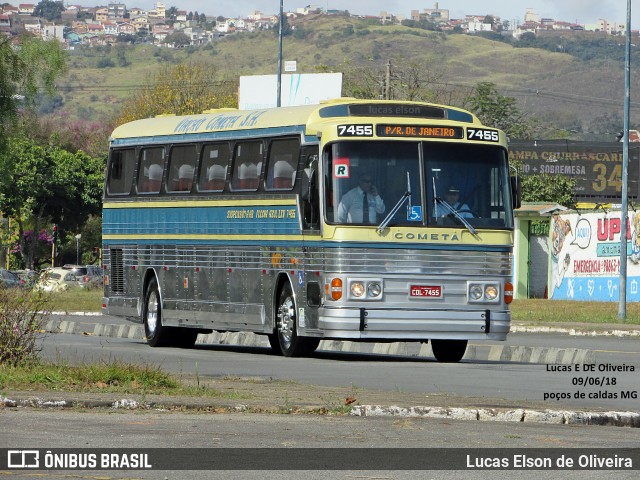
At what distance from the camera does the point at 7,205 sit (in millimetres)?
79562

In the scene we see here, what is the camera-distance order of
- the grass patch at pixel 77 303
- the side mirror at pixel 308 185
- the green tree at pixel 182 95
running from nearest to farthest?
1. the side mirror at pixel 308 185
2. the grass patch at pixel 77 303
3. the green tree at pixel 182 95

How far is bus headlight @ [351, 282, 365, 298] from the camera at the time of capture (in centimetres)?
2105

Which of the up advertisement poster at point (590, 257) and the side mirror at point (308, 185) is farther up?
the side mirror at point (308, 185)

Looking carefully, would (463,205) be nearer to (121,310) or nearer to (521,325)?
(121,310)

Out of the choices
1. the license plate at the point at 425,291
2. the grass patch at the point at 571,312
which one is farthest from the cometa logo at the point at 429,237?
the grass patch at the point at 571,312

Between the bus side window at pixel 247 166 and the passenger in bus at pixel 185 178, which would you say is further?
the passenger in bus at pixel 185 178

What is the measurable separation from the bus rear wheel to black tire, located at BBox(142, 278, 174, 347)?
393 cm

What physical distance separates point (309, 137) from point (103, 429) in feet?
35.3

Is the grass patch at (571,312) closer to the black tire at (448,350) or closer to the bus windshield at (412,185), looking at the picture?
the black tire at (448,350)

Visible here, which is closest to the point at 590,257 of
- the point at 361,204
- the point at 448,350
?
the point at 448,350

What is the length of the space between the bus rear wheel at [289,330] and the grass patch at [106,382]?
6767mm

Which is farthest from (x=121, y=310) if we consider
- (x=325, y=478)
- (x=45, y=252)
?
(x=45, y=252)

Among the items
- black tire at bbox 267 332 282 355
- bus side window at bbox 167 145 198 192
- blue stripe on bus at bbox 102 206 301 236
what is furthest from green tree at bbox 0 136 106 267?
black tire at bbox 267 332 282 355

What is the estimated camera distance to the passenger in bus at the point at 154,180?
2617cm
